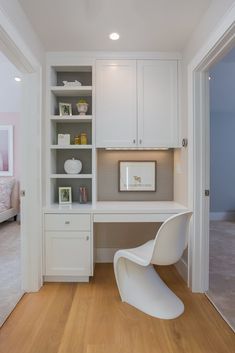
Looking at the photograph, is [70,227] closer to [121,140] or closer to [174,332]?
[121,140]

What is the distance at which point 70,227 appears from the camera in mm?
2486

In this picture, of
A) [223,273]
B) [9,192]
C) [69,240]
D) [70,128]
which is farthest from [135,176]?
[9,192]

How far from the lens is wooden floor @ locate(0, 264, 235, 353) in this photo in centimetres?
164

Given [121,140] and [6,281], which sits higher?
[121,140]

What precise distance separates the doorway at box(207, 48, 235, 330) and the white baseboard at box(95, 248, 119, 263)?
1.14 meters

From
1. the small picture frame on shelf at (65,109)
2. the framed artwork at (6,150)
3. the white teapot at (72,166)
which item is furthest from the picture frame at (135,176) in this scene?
the framed artwork at (6,150)

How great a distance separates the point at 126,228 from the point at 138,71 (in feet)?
5.93

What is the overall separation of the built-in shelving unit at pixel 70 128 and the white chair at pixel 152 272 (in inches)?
38.9

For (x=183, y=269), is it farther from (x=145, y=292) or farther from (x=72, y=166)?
(x=72, y=166)

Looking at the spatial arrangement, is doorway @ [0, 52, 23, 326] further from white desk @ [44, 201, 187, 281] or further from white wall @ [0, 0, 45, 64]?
white wall @ [0, 0, 45, 64]

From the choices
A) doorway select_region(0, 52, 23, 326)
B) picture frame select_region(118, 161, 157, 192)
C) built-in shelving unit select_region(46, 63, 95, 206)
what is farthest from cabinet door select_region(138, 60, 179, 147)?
doorway select_region(0, 52, 23, 326)

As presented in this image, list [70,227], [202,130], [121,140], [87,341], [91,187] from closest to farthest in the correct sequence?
1. [87,341]
2. [202,130]
3. [70,227]
4. [121,140]
5. [91,187]

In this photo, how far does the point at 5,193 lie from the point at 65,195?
8.48 ft

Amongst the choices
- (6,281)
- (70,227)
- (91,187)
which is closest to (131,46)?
(91,187)
